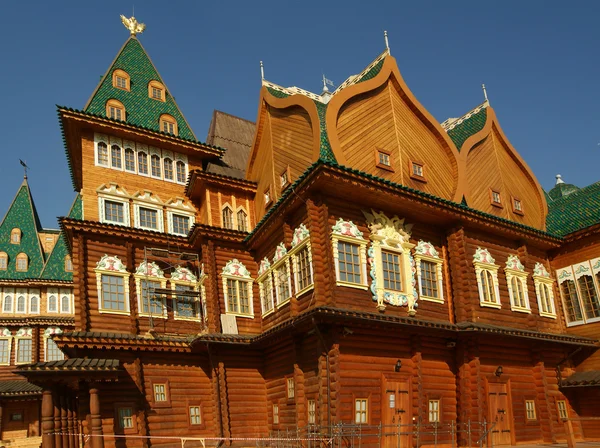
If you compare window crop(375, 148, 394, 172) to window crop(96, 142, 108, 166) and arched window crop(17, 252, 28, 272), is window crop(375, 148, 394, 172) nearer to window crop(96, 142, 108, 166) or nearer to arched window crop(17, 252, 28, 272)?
window crop(96, 142, 108, 166)

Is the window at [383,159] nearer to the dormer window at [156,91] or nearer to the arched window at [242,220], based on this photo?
the arched window at [242,220]

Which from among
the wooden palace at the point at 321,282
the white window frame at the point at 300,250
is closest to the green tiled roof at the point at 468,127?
the wooden palace at the point at 321,282

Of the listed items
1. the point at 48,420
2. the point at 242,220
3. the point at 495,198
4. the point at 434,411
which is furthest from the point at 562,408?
the point at 48,420

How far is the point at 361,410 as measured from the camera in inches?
676

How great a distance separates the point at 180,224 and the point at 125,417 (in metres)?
9.01

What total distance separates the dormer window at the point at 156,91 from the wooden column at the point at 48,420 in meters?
15.6

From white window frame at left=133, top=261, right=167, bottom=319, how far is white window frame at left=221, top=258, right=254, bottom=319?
8.64 feet

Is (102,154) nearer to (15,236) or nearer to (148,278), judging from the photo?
(148,278)

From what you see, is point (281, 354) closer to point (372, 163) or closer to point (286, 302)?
point (286, 302)

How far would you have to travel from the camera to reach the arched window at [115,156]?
24647 millimetres

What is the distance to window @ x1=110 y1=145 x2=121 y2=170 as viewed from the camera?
2466 centimetres

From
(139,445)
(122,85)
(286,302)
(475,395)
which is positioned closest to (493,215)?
(475,395)

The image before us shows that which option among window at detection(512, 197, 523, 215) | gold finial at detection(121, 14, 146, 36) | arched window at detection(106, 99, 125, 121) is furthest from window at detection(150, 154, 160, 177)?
window at detection(512, 197, 523, 215)

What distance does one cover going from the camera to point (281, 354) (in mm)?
20766
